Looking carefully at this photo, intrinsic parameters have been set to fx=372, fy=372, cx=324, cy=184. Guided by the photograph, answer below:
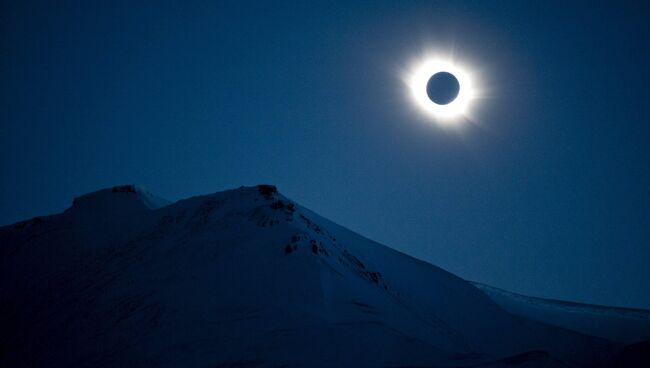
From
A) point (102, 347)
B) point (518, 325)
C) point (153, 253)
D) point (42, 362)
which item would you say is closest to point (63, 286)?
point (153, 253)

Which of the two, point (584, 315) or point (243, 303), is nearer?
point (243, 303)

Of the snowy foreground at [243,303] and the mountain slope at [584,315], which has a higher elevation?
the mountain slope at [584,315]

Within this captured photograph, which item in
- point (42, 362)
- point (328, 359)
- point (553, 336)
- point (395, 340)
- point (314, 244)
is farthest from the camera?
point (553, 336)

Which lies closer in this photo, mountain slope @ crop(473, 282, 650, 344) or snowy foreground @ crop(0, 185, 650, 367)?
snowy foreground @ crop(0, 185, 650, 367)

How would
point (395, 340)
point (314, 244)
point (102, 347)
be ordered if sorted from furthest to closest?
point (314, 244) < point (102, 347) < point (395, 340)

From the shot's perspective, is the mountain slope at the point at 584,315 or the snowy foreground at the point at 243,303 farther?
the mountain slope at the point at 584,315

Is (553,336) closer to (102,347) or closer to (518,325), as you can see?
(518,325)

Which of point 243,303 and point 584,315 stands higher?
point 584,315

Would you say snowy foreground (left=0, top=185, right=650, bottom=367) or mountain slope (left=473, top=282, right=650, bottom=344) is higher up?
mountain slope (left=473, top=282, right=650, bottom=344)
